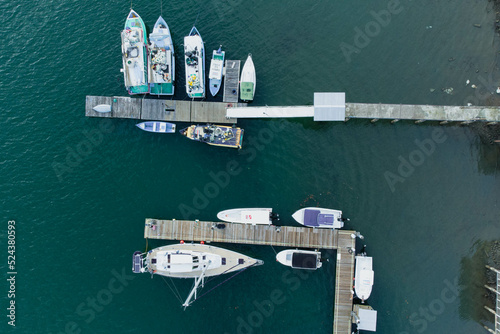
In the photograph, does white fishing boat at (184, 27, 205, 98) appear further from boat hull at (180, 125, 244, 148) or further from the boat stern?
the boat stern

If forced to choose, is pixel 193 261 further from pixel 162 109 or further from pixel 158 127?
pixel 162 109

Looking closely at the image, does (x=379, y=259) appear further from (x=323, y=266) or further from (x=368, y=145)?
(x=368, y=145)

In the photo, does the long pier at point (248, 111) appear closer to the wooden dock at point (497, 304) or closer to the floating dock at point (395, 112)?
the floating dock at point (395, 112)

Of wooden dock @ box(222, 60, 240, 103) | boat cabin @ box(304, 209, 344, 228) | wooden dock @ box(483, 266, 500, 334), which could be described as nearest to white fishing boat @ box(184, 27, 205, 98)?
wooden dock @ box(222, 60, 240, 103)

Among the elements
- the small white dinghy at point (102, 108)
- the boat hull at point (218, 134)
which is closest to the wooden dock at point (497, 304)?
the boat hull at point (218, 134)

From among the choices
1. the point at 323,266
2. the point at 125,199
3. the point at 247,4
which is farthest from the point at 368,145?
the point at 125,199
